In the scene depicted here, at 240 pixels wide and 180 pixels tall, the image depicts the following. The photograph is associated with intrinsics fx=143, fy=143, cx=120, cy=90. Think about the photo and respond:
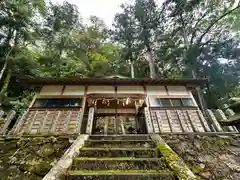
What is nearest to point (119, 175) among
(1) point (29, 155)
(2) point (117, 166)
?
(2) point (117, 166)


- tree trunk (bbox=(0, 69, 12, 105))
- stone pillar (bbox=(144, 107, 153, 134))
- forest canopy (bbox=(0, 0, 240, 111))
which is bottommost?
stone pillar (bbox=(144, 107, 153, 134))

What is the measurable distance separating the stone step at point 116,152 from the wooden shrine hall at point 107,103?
9.22 ft

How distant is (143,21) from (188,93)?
34.0 ft

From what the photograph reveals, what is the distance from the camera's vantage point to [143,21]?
15633 mm

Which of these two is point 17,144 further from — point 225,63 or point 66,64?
point 225,63

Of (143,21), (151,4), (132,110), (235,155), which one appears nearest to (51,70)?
(132,110)

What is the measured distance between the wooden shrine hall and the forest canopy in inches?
106

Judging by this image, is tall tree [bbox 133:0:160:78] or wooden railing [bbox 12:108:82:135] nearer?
wooden railing [bbox 12:108:82:135]

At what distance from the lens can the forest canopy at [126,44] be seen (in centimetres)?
1207

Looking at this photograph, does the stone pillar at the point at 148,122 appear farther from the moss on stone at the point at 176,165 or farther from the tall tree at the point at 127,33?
the tall tree at the point at 127,33

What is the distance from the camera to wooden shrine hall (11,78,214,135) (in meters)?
7.26

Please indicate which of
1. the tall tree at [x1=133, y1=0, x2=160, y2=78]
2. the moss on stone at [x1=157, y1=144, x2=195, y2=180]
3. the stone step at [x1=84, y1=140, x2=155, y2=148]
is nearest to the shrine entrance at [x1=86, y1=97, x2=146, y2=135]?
the stone step at [x1=84, y1=140, x2=155, y2=148]

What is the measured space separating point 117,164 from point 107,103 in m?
7.31

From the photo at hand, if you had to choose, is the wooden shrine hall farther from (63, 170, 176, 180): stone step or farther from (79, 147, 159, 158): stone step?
(63, 170, 176, 180): stone step
